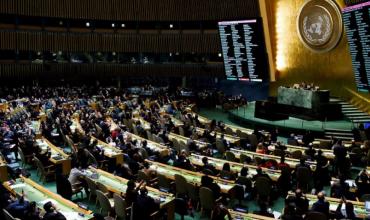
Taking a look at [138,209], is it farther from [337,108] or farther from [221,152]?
[337,108]

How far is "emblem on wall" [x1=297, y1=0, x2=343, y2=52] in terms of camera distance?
1999 cm

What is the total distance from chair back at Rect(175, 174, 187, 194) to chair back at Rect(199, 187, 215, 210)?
2.32 feet

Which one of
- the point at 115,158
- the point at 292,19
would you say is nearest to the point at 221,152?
the point at 115,158

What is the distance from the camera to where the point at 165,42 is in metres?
33.2

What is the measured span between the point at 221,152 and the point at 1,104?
1318 cm

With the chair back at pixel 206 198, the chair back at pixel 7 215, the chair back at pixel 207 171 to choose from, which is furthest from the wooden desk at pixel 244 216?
the chair back at pixel 7 215

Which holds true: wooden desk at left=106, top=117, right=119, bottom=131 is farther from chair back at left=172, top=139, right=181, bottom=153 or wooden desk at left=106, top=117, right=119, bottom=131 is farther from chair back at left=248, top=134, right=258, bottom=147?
chair back at left=248, top=134, right=258, bottom=147

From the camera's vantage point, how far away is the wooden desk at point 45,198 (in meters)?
7.46

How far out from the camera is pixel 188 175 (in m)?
10.4

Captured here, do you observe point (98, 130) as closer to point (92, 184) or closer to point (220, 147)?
point (220, 147)

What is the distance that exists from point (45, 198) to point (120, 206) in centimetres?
176

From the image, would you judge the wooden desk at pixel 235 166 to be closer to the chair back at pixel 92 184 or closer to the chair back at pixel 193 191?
the chair back at pixel 193 191

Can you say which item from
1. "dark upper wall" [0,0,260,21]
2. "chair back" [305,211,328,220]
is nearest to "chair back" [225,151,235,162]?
"chair back" [305,211,328,220]

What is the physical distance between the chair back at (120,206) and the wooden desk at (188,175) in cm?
201
